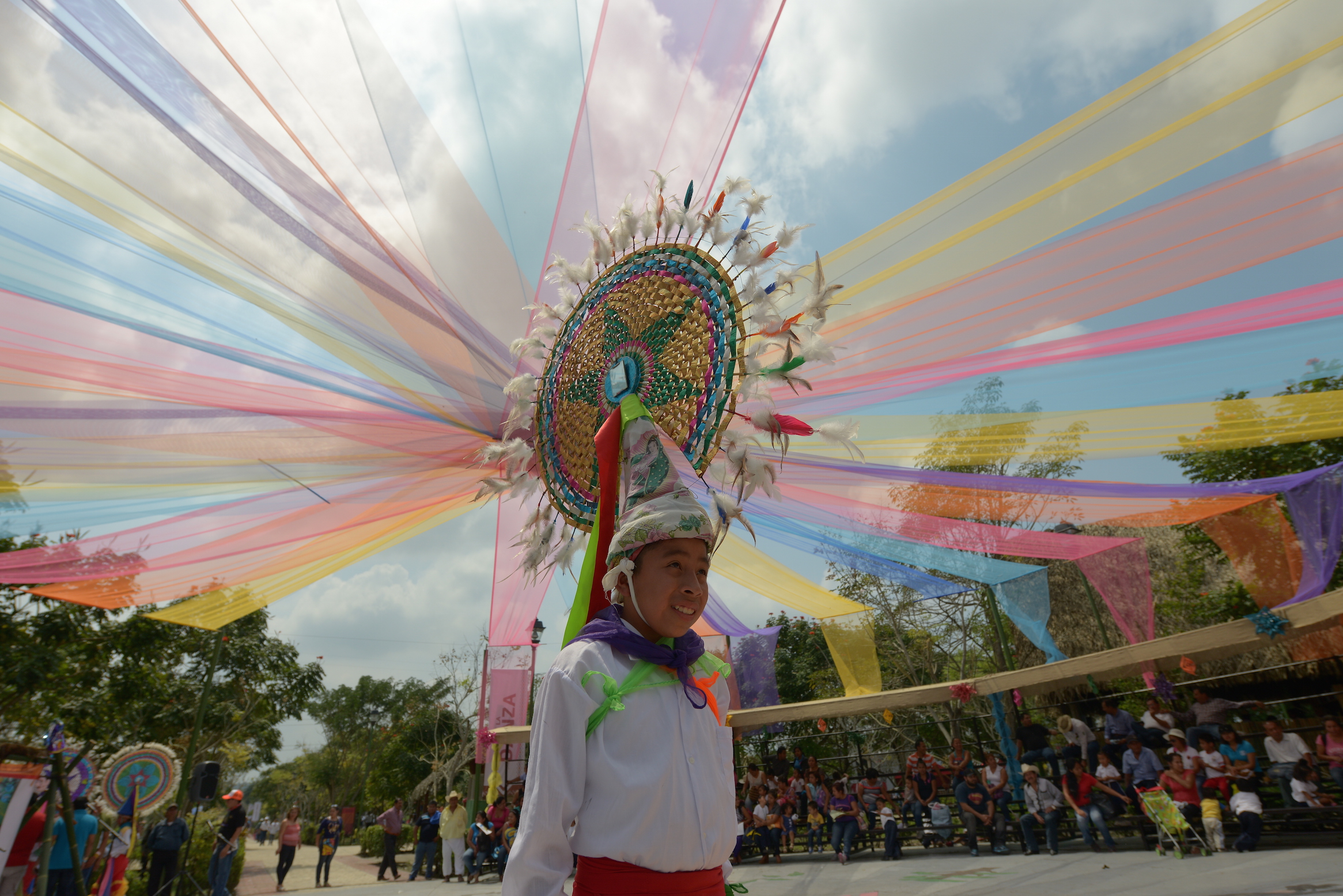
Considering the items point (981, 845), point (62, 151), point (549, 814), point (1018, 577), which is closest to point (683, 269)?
point (549, 814)

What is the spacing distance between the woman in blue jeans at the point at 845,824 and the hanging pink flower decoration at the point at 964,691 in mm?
1865

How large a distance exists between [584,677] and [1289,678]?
32.6ft

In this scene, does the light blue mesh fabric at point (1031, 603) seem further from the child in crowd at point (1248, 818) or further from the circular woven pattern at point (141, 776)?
the circular woven pattern at point (141, 776)

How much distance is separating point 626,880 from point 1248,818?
647cm

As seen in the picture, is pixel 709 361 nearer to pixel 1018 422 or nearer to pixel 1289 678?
pixel 1018 422

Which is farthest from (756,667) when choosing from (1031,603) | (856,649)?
(1031,603)

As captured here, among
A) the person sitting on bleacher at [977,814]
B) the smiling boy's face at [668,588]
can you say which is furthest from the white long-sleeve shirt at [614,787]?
the person sitting on bleacher at [977,814]

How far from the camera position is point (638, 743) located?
1.72m

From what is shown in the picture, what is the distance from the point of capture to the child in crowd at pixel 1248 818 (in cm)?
554

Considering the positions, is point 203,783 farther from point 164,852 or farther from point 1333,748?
point 1333,748

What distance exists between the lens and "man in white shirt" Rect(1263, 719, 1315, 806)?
5973 millimetres

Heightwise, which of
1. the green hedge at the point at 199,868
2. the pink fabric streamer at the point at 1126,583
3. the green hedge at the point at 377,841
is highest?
the pink fabric streamer at the point at 1126,583

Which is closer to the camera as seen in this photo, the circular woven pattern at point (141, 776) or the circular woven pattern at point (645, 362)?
the circular woven pattern at point (645, 362)

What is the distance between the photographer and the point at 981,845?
8141 millimetres
